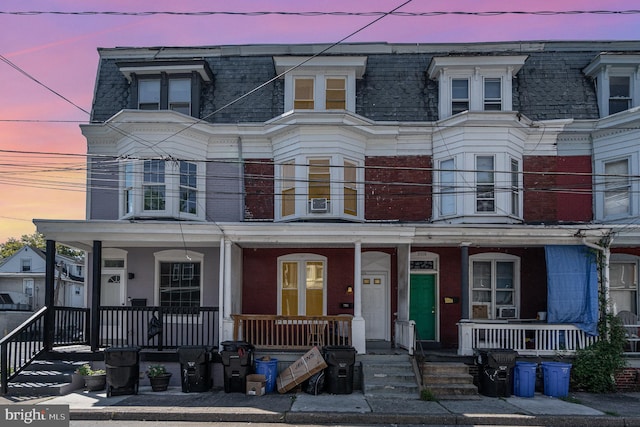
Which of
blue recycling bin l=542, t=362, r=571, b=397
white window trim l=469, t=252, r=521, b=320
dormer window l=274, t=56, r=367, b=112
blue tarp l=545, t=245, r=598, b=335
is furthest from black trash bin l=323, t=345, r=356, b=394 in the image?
dormer window l=274, t=56, r=367, b=112

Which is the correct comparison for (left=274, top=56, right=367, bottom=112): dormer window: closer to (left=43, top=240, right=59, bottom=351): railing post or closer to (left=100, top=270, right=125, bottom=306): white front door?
(left=100, top=270, right=125, bottom=306): white front door

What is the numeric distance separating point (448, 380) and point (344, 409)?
9.95ft

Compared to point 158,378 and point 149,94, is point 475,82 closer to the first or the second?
point 149,94

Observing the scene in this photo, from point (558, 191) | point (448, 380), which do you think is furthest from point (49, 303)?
point (558, 191)

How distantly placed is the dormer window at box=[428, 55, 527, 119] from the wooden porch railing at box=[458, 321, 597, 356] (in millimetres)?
6205

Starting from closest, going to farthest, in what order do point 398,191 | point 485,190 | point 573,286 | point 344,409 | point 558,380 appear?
point 344,409 → point 558,380 → point 573,286 → point 485,190 → point 398,191

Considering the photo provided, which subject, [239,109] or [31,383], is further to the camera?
[239,109]

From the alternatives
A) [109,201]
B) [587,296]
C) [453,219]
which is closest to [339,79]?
[453,219]

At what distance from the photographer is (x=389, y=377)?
12.3 m

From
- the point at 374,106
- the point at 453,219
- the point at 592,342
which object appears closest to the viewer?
the point at 592,342

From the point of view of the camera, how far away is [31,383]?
1177cm

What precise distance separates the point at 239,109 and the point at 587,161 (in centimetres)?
1029

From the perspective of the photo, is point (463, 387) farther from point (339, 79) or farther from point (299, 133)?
point (339, 79)

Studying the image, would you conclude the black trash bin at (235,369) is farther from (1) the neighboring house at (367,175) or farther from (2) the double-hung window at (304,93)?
(2) the double-hung window at (304,93)
